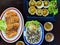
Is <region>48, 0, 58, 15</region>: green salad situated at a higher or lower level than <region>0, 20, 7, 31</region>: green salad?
higher

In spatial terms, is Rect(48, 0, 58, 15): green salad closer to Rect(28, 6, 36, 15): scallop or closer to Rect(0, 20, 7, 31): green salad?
Rect(28, 6, 36, 15): scallop

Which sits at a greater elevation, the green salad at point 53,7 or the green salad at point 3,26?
the green salad at point 53,7

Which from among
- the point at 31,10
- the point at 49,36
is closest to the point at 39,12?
the point at 31,10

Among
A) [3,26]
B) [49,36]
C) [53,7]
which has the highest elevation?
[53,7]

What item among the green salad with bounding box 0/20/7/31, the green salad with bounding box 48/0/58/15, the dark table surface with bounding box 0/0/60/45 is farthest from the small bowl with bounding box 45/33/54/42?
the green salad with bounding box 0/20/7/31

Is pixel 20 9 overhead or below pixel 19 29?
overhead

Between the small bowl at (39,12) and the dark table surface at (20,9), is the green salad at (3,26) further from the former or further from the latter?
the small bowl at (39,12)

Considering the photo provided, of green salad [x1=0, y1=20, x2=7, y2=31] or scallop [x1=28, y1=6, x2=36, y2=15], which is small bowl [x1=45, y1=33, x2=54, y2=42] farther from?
green salad [x1=0, y1=20, x2=7, y2=31]

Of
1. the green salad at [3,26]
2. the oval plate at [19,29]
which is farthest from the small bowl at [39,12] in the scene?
the green salad at [3,26]

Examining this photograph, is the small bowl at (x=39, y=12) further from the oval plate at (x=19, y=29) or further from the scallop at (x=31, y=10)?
the oval plate at (x=19, y=29)

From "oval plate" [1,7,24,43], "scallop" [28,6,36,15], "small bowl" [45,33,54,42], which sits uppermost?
"scallop" [28,6,36,15]

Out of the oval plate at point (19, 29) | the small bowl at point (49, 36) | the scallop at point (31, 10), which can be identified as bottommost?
the small bowl at point (49, 36)

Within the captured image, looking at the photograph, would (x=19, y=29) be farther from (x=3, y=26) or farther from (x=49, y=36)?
(x=49, y=36)
